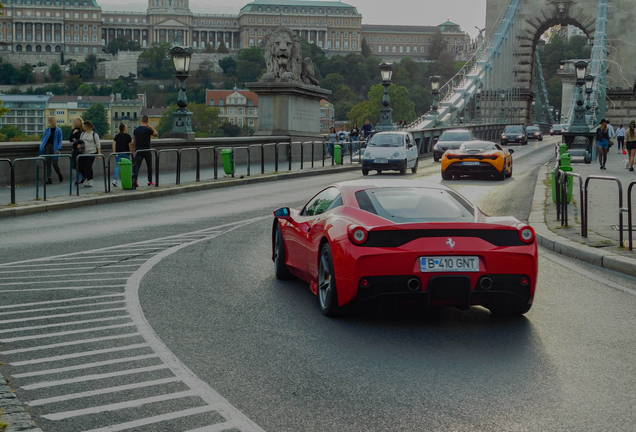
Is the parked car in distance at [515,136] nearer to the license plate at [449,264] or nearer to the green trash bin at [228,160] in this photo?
the green trash bin at [228,160]

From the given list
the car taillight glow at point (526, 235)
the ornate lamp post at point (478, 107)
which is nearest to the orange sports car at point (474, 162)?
the car taillight glow at point (526, 235)

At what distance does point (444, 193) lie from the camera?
8.00m

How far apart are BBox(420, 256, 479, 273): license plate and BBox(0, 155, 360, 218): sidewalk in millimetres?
11139

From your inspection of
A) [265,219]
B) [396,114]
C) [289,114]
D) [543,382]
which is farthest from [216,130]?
[543,382]

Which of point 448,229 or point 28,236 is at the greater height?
point 448,229

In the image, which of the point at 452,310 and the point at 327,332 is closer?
the point at 327,332

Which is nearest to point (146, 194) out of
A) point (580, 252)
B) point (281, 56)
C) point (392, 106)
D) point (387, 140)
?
point (580, 252)

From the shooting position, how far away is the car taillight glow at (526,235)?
23.2 ft

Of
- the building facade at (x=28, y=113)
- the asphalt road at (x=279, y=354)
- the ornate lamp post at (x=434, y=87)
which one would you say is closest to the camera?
the asphalt road at (x=279, y=354)

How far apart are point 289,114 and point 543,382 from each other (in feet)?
95.3

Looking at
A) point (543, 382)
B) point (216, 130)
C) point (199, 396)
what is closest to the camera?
point (199, 396)

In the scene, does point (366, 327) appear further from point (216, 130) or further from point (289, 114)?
point (216, 130)

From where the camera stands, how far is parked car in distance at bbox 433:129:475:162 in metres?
39.0

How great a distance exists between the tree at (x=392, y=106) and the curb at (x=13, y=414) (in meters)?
153
